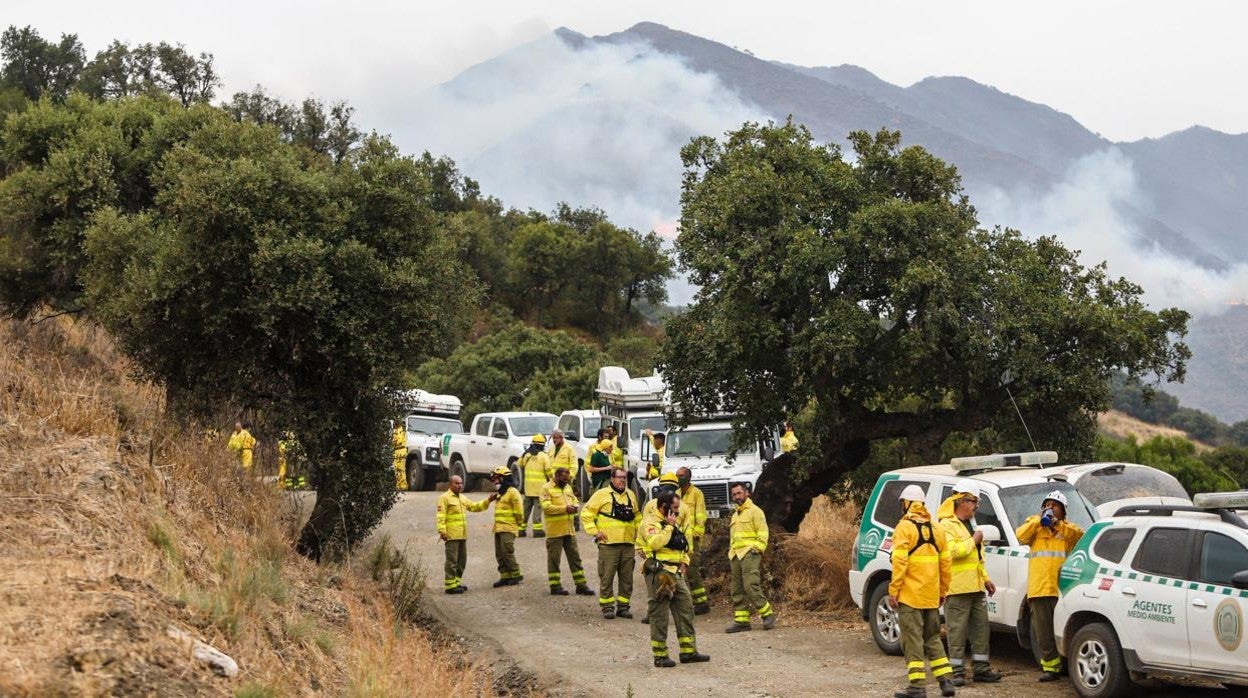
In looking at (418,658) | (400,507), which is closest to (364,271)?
(418,658)

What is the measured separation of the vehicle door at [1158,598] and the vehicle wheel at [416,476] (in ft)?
75.1

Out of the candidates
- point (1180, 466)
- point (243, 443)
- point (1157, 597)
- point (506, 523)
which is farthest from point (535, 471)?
point (1180, 466)

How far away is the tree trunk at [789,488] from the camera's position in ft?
59.1

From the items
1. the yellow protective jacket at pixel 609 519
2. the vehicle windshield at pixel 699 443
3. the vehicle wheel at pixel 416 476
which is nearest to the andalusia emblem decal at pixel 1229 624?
the yellow protective jacket at pixel 609 519

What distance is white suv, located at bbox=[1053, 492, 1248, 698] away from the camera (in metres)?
9.73

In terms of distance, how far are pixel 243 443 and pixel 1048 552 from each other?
35.6 ft

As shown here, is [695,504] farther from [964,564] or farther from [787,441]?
[787,441]

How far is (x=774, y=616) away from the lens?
15781mm

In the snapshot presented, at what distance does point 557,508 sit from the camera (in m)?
17.1

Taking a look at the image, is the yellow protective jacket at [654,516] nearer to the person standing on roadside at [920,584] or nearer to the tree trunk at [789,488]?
the person standing on roadside at [920,584]

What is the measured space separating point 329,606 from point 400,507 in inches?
546

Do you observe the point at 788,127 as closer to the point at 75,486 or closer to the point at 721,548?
the point at 721,548

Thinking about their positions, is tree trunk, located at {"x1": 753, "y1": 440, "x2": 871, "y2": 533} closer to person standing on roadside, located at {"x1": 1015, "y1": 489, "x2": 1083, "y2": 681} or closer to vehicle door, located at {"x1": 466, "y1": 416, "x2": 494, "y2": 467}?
person standing on roadside, located at {"x1": 1015, "y1": 489, "x2": 1083, "y2": 681}

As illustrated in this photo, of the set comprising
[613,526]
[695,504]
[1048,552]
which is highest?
[695,504]
